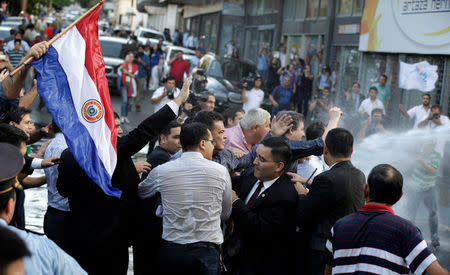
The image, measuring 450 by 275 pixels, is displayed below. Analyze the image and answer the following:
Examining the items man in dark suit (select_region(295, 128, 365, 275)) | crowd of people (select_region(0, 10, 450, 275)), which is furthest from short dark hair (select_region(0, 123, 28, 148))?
man in dark suit (select_region(295, 128, 365, 275))

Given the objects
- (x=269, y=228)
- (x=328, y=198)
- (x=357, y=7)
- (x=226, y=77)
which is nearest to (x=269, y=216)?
(x=269, y=228)

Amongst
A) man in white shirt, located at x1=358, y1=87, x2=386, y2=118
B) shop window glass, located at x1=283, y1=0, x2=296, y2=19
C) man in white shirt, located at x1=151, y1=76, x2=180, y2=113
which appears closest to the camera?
man in white shirt, located at x1=151, y1=76, x2=180, y2=113

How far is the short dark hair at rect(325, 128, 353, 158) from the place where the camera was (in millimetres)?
4688

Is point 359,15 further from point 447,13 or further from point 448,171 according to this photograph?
point 448,171

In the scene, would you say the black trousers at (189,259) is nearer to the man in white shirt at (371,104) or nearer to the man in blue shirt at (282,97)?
the man in white shirt at (371,104)

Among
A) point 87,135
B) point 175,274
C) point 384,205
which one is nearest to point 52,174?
point 87,135

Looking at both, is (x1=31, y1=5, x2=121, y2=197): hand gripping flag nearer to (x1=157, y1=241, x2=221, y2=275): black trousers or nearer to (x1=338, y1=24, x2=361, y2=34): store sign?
(x1=157, y1=241, x2=221, y2=275): black trousers

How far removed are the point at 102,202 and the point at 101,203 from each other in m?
0.01

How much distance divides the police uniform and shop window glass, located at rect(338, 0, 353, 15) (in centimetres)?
2071

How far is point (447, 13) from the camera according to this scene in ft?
50.5

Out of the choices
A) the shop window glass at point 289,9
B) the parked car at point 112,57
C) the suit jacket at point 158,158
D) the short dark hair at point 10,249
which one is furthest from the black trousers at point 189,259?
the shop window glass at point 289,9

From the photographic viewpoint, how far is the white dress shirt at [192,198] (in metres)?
4.30

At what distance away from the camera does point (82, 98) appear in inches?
188

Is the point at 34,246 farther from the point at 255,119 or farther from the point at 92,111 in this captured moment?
the point at 255,119
